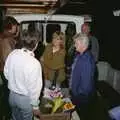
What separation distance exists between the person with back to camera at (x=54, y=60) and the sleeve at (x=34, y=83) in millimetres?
2523

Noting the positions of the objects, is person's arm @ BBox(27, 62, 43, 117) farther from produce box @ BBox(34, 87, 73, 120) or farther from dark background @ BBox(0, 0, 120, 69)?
dark background @ BBox(0, 0, 120, 69)

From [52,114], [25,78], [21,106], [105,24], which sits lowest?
[52,114]

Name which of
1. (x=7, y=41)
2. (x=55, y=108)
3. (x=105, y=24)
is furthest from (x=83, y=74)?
(x=105, y=24)

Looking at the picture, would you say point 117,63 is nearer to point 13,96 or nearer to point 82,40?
point 82,40

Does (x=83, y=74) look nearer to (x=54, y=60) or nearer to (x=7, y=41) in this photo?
(x=7, y=41)

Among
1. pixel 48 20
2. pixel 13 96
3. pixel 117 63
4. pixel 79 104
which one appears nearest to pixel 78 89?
pixel 79 104

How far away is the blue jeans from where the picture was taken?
20.1 feet

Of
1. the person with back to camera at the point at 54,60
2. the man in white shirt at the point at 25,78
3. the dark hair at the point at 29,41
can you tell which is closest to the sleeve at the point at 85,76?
the man in white shirt at the point at 25,78

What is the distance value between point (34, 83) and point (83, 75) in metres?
1.21

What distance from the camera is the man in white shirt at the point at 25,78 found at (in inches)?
234

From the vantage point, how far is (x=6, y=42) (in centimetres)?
734

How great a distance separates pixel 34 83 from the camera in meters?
5.97

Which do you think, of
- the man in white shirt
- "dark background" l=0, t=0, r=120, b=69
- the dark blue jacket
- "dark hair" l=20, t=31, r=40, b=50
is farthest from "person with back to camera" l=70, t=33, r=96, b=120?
"dark background" l=0, t=0, r=120, b=69

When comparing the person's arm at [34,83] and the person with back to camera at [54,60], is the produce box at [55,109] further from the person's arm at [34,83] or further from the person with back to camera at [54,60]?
the person with back to camera at [54,60]
